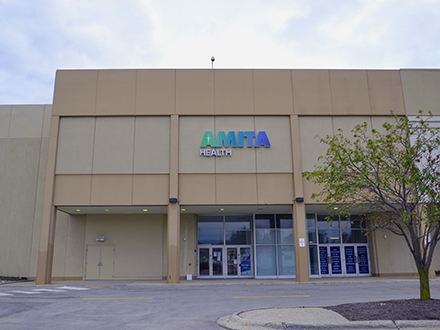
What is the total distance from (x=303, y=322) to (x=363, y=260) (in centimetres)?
1838

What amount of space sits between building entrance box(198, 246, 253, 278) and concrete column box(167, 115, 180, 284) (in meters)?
4.59

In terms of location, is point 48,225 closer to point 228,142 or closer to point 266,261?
point 228,142

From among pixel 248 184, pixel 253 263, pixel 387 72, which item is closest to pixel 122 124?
pixel 248 184

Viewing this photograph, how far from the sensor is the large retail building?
20.5m

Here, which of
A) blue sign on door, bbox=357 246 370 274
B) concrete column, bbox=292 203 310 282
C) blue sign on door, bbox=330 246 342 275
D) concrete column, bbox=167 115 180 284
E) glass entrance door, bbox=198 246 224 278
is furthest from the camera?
blue sign on door, bbox=357 246 370 274

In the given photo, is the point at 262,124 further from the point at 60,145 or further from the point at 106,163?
the point at 60,145

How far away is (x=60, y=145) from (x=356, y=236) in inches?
750

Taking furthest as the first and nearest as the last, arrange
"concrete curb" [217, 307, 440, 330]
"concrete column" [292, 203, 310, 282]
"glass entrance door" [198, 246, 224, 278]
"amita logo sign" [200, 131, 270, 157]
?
"glass entrance door" [198, 246, 224, 278] → "amita logo sign" [200, 131, 270, 157] → "concrete column" [292, 203, 310, 282] → "concrete curb" [217, 307, 440, 330]

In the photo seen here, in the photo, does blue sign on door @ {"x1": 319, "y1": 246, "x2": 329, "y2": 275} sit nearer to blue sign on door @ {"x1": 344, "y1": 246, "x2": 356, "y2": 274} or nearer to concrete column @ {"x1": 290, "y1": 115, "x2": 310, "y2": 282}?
blue sign on door @ {"x1": 344, "y1": 246, "x2": 356, "y2": 274}

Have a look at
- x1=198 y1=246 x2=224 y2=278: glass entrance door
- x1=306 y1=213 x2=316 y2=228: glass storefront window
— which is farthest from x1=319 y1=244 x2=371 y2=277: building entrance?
x1=198 y1=246 x2=224 y2=278: glass entrance door

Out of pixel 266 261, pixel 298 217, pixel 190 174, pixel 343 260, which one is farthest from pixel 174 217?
pixel 343 260

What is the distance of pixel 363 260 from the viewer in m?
24.5

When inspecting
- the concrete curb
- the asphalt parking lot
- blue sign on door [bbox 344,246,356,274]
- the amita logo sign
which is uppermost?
the amita logo sign

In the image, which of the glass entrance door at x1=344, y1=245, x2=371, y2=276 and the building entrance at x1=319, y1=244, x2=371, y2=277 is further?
the glass entrance door at x1=344, y1=245, x2=371, y2=276
